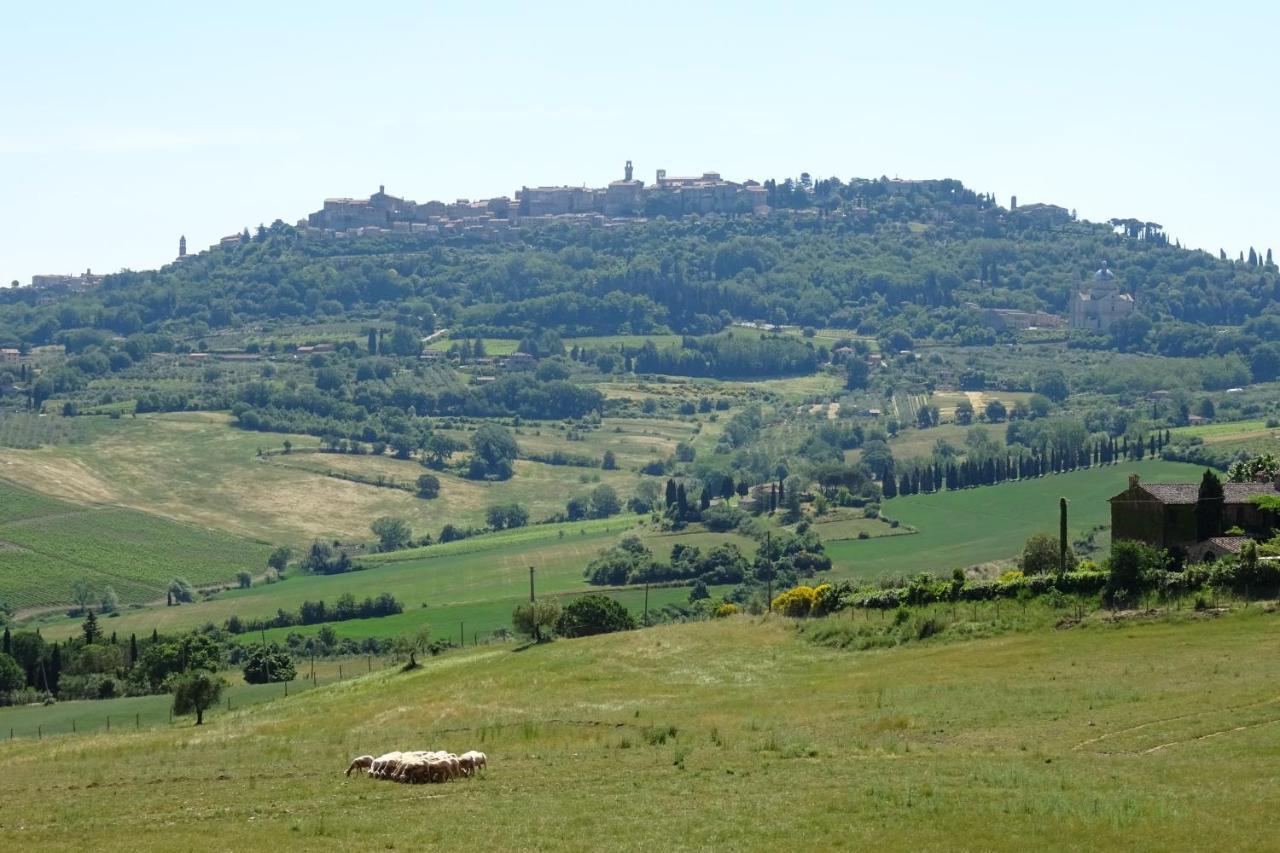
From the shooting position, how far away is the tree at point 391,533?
163 metres

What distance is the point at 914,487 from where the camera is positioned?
155125 millimetres

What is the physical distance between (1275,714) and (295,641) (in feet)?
251

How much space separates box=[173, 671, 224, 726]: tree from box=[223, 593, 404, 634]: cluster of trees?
54.7 metres

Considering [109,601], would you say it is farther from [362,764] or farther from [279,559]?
[362,764]

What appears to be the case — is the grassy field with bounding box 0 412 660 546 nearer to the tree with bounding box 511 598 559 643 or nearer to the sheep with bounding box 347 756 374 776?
the tree with bounding box 511 598 559 643

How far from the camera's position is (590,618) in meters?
74.3

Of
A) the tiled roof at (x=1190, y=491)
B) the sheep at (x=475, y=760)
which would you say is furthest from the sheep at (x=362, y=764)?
the tiled roof at (x=1190, y=491)

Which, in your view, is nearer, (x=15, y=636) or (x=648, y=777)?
(x=648, y=777)

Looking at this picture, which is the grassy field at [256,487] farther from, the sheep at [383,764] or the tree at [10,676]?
the sheep at [383,764]

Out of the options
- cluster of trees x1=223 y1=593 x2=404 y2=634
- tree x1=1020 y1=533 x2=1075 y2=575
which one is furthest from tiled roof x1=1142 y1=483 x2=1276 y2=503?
cluster of trees x1=223 y1=593 x2=404 y2=634

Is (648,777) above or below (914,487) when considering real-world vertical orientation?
above

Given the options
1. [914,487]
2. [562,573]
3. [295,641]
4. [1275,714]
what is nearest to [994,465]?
[914,487]

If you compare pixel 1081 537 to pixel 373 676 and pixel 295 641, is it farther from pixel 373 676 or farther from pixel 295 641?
pixel 373 676

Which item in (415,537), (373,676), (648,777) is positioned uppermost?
(648,777)
